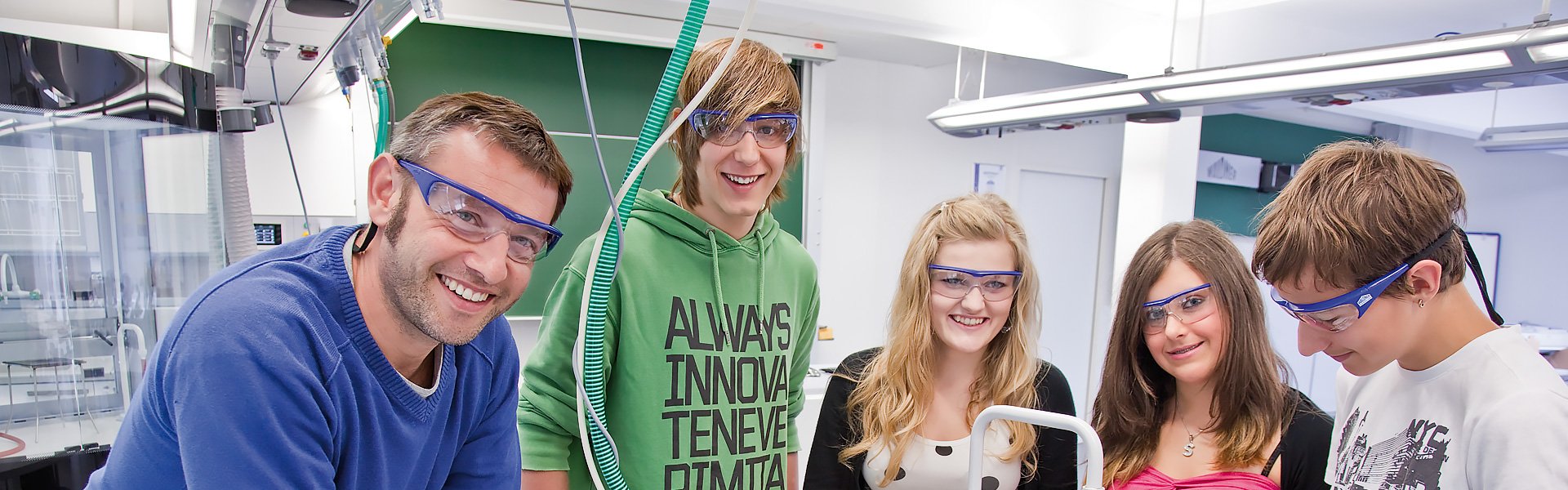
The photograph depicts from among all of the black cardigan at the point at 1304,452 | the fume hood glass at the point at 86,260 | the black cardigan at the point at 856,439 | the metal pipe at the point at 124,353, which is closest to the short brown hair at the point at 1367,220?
the black cardigan at the point at 1304,452

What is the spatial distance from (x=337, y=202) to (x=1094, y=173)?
190 inches

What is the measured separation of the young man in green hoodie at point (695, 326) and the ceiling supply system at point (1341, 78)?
69.4 inches

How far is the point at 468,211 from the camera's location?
985 millimetres

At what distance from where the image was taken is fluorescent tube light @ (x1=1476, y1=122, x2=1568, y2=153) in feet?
15.0

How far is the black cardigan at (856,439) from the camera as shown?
5.46ft

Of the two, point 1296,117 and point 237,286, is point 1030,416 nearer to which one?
point 237,286

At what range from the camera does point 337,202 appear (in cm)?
414

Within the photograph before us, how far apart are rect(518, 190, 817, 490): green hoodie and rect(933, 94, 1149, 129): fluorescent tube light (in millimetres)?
1927

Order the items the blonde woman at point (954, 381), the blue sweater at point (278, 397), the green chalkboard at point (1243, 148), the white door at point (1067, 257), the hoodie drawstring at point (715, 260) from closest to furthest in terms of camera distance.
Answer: the blue sweater at point (278, 397), the hoodie drawstring at point (715, 260), the blonde woman at point (954, 381), the white door at point (1067, 257), the green chalkboard at point (1243, 148)

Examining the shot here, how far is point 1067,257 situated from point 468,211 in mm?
5452

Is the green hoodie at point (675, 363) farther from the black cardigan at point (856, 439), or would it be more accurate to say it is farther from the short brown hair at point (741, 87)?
the black cardigan at point (856, 439)

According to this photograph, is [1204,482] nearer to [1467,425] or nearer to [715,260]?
[1467,425]

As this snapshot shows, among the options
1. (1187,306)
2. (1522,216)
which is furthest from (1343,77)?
(1522,216)

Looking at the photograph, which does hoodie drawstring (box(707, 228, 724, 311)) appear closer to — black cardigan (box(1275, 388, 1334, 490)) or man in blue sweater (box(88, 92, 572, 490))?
man in blue sweater (box(88, 92, 572, 490))
